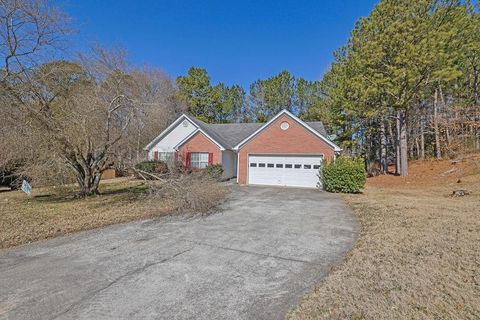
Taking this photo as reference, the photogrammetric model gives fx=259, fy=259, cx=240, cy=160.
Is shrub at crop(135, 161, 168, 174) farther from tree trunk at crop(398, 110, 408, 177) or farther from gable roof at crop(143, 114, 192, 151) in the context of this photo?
tree trunk at crop(398, 110, 408, 177)

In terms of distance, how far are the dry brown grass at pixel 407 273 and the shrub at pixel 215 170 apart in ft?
34.3

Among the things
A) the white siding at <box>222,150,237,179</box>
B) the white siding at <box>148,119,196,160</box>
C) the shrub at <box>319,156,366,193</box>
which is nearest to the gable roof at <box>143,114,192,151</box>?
the white siding at <box>148,119,196,160</box>

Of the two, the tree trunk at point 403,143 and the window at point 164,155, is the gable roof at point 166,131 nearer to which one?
the window at point 164,155

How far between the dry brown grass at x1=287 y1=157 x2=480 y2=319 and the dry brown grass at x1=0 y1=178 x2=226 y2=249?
5732 mm

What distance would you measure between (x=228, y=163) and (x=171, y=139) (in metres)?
5.63

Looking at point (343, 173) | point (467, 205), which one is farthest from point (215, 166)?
point (467, 205)

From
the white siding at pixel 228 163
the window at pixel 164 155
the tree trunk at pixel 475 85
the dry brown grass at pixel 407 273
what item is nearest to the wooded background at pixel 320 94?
the tree trunk at pixel 475 85

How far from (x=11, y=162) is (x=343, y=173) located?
16.8 meters

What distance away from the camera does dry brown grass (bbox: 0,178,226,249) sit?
23.2 ft

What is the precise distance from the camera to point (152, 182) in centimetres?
1109

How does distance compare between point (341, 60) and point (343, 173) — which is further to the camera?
point (341, 60)

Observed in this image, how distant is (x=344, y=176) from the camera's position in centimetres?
1398

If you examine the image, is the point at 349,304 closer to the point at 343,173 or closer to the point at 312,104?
the point at 343,173

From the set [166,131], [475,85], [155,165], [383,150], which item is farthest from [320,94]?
[155,165]
